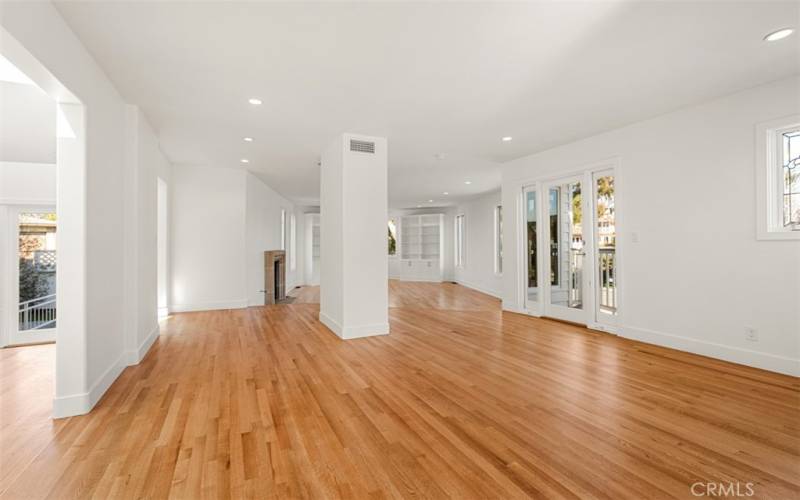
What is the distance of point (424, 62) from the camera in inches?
106

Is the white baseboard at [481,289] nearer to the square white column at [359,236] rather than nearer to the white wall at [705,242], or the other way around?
the white wall at [705,242]

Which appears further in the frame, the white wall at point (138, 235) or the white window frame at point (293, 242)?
the white window frame at point (293, 242)

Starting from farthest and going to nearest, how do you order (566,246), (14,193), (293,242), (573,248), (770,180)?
1. (293,242)
2. (566,246)
3. (573,248)
4. (14,193)
5. (770,180)

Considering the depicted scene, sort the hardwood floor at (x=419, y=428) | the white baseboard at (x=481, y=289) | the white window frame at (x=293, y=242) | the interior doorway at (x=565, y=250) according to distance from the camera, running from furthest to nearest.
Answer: the white window frame at (x=293, y=242), the white baseboard at (x=481, y=289), the interior doorway at (x=565, y=250), the hardwood floor at (x=419, y=428)

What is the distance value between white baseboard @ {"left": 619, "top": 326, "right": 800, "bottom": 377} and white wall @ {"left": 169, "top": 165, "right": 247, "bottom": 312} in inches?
259

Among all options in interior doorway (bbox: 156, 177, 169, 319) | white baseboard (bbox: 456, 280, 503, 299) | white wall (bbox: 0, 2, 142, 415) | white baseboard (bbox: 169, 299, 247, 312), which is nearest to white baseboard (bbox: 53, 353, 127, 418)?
white wall (bbox: 0, 2, 142, 415)

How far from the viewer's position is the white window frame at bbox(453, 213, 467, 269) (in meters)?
11.0

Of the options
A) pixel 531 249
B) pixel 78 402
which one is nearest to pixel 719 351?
pixel 531 249

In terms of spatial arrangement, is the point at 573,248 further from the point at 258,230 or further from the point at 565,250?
the point at 258,230

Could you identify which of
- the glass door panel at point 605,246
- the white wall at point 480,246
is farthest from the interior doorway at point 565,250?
the white wall at point 480,246

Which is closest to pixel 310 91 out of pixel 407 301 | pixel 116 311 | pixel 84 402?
pixel 116 311

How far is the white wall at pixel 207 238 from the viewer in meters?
6.09

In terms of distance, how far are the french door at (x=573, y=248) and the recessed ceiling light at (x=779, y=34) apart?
2108mm

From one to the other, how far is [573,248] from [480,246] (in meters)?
4.72
